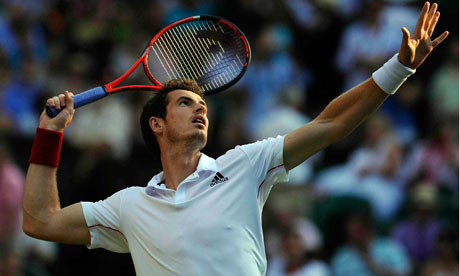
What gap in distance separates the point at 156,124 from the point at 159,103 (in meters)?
0.12

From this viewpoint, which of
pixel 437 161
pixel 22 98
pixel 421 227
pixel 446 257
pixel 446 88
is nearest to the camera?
pixel 446 257

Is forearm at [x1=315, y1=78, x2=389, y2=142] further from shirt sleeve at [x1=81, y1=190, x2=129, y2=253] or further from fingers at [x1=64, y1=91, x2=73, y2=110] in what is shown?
fingers at [x1=64, y1=91, x2=73, y2=110]

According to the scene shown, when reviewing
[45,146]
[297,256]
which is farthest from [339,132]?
[297,256]

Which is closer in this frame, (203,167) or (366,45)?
(203,167)

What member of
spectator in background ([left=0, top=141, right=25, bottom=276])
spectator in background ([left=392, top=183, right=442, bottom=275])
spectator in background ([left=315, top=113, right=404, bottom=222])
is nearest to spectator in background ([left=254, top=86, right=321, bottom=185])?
spectator in background ([left=315, top=113, right=404, bottom=222])

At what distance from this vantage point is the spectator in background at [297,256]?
7770 millimetres

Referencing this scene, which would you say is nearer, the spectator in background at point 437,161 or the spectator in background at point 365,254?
the spectator in background at point 365,254

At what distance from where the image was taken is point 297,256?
7812 mm

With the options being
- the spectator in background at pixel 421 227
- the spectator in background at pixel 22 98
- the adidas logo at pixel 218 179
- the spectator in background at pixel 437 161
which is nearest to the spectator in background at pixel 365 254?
the spectator in background at pixel 421 227

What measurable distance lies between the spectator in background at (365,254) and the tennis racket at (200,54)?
292cm

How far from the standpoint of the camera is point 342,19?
1124 cm

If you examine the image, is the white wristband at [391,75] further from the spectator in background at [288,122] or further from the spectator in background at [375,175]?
the spectator in background at [288,122]

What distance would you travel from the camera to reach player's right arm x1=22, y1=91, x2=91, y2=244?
4930 millimetres

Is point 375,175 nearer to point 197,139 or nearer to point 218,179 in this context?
point 197,139
